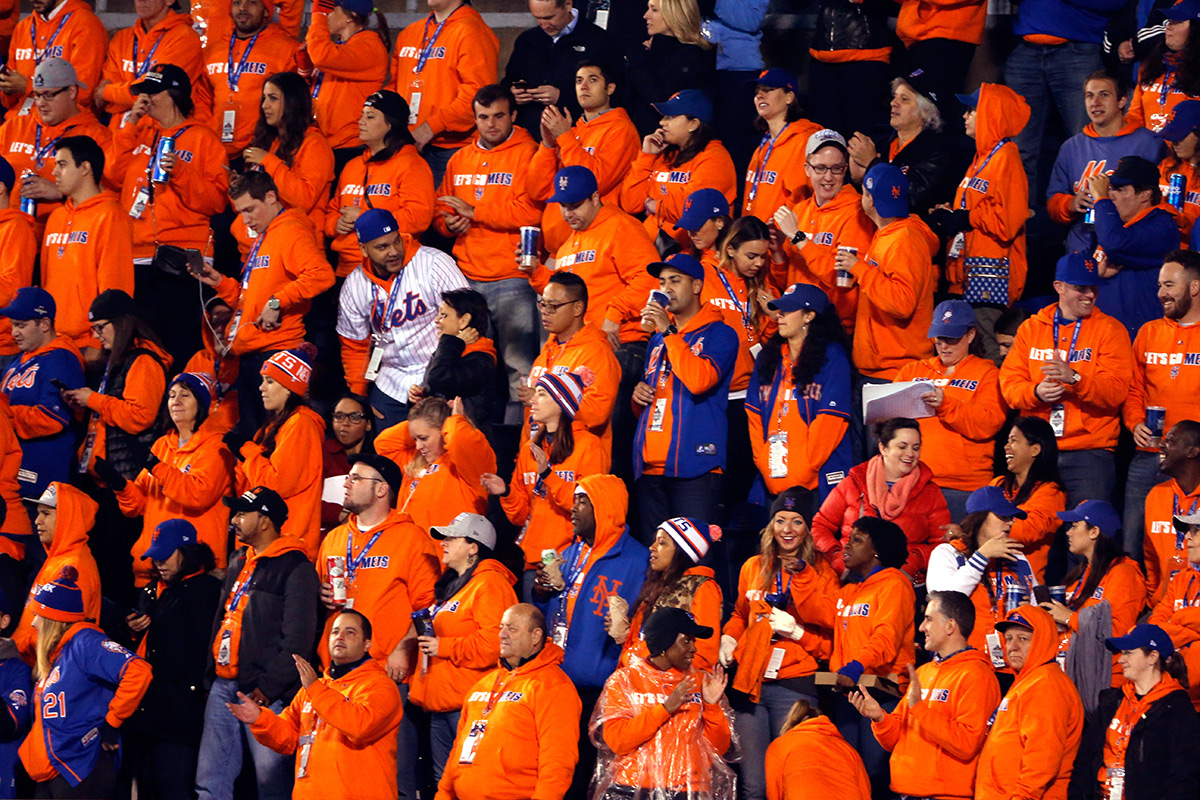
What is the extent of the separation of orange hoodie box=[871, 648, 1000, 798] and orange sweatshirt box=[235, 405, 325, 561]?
11.6 ft

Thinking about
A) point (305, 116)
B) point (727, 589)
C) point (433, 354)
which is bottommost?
point (727, 589)

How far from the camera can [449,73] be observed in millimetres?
11781

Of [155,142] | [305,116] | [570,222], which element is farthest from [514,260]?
[155,142]

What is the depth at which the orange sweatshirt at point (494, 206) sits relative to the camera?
1107 cm

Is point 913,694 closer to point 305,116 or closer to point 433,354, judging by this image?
point 433,354

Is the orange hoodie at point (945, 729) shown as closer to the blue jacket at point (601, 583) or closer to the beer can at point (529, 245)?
the blue jacket at point (601, 583)

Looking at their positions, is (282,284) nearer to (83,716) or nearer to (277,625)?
(277,625)

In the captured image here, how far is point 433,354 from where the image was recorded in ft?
33.6

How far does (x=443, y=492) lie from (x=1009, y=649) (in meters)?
3.26

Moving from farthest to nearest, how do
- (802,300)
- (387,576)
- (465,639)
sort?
1. (802,300)
2. (387,576)
3. (465,639)

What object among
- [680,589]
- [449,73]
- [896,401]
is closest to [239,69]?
[449,73]

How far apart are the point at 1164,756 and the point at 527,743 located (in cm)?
277

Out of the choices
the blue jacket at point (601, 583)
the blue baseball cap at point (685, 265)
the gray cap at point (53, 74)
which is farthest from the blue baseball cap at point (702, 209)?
the gray cap at point (53, 74)

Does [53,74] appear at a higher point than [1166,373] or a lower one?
higher
